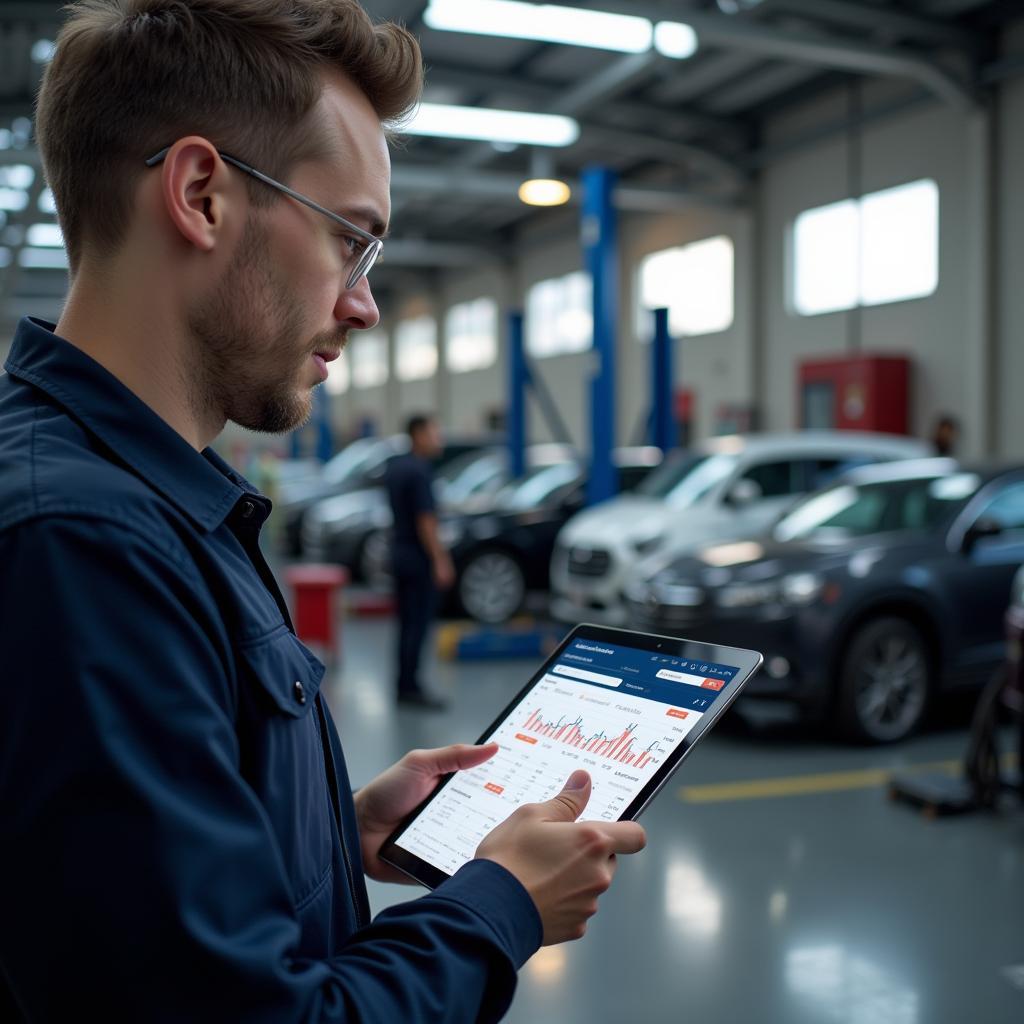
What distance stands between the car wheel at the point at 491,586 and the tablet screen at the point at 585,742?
8.68 metres

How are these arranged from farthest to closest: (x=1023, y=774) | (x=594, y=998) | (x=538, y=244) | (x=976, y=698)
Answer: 1. (x=538, y=244)
2. (x=976, y=698)
3. (x=1023, y=774)
4. (x=594, y=998)

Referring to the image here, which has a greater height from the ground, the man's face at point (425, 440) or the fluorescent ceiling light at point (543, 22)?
the fluorescent ceiling light at point (543, 22)

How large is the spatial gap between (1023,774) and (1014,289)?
966 centimetres

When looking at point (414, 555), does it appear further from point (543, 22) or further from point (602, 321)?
point (543, 22)

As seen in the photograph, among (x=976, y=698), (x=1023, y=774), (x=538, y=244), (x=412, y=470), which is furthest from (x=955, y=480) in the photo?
(x=538, y=244)

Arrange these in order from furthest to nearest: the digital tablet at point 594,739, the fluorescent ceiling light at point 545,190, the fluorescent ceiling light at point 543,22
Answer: the fluorescent ceiling light at point 543,22, the fluorescent ceiling light at point 545,190, the digital tablet at point 594,739

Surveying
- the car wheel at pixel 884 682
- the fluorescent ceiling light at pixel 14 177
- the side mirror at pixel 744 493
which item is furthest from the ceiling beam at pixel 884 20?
the fluorescent ceiling light at pixel 14 177

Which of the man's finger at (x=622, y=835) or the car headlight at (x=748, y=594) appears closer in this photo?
the man's finger at (x=622, y=835)

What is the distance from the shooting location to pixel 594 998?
328 cm

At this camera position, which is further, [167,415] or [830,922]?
[830,922]

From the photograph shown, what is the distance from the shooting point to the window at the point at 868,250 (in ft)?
47.0

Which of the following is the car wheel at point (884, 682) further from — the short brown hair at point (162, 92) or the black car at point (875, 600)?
the short brown hair at point (162, 92)

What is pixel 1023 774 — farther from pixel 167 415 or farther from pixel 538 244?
pixel 538 244

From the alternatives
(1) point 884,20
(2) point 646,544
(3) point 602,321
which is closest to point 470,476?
(3) point 602,321
